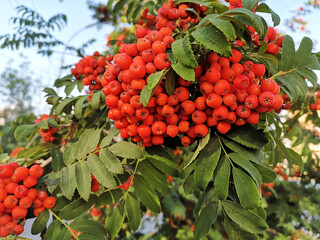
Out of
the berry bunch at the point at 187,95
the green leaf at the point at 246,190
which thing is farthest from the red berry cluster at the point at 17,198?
the green leaf at the point at 246,190

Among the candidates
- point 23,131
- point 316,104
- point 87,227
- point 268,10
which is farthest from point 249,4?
point 316,104

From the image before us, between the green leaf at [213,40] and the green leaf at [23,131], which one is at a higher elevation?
the green leaf at [213,40]

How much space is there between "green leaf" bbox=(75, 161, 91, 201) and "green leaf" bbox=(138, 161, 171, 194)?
0.21 meters

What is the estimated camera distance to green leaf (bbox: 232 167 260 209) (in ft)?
2.22

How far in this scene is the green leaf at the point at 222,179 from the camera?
71 centimetres

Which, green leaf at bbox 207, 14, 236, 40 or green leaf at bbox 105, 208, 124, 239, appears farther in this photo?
green leaf at bbox 105, 208, 124, 239

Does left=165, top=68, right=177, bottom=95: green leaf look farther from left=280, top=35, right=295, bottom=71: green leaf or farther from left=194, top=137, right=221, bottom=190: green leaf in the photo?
left=280, top=35, right=295, bottom=71: green leaf

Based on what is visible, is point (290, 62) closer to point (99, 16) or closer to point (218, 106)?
point (218, 106)

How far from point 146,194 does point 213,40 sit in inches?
24.1

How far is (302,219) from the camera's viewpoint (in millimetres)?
2775

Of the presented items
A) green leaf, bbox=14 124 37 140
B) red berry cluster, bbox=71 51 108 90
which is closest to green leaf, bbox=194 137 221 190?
red berry cluster, bbox=71 51 108 90

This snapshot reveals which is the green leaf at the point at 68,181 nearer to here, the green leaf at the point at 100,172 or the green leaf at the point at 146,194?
the green leaf at the point at 100,172

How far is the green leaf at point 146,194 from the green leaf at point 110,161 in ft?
0.41

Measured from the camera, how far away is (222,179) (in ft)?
2.39
